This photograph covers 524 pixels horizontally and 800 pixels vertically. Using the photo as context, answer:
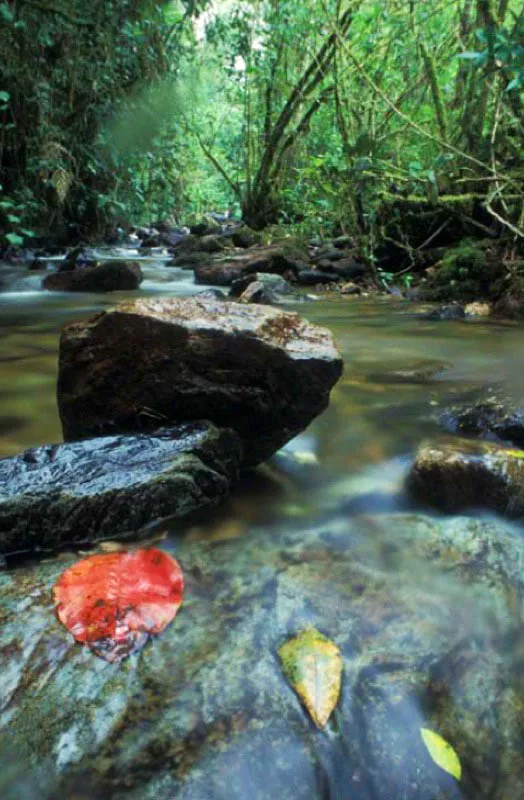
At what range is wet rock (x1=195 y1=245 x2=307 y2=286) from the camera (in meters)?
9.85

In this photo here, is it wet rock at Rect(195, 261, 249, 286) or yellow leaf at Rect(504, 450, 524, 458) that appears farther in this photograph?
wet rock at Rect(195, 261, 249, 286)

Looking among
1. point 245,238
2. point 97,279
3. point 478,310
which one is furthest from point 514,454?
point 245,238

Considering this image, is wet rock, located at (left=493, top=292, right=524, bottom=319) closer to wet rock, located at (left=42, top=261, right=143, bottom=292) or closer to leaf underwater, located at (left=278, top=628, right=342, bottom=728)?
wet rock, located at (left=42, top=261, right=143, bottom=292)

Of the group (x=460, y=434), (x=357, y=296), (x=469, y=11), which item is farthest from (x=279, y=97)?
(x=460, y=434)

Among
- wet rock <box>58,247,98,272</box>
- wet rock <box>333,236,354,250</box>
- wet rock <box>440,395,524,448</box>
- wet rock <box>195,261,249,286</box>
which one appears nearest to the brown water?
wet rock <box>440,395,524,448</box>

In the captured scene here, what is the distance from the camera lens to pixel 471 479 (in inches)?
85.3

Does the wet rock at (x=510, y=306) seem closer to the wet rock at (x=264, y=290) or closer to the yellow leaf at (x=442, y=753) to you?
the wet rock at (x=264, y=290)

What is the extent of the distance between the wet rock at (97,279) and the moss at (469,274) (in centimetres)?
454

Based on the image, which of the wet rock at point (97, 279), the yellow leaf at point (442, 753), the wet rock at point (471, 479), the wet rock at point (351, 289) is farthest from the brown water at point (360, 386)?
the wet rock at point (97, 279)

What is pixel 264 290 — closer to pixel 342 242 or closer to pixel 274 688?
pixel 342 242

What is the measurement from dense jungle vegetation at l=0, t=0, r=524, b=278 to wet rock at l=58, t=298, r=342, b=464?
3.46 meters

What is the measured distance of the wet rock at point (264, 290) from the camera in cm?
777

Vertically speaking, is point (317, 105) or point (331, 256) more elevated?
point (317, 105)

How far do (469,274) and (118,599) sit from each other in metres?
7.06
